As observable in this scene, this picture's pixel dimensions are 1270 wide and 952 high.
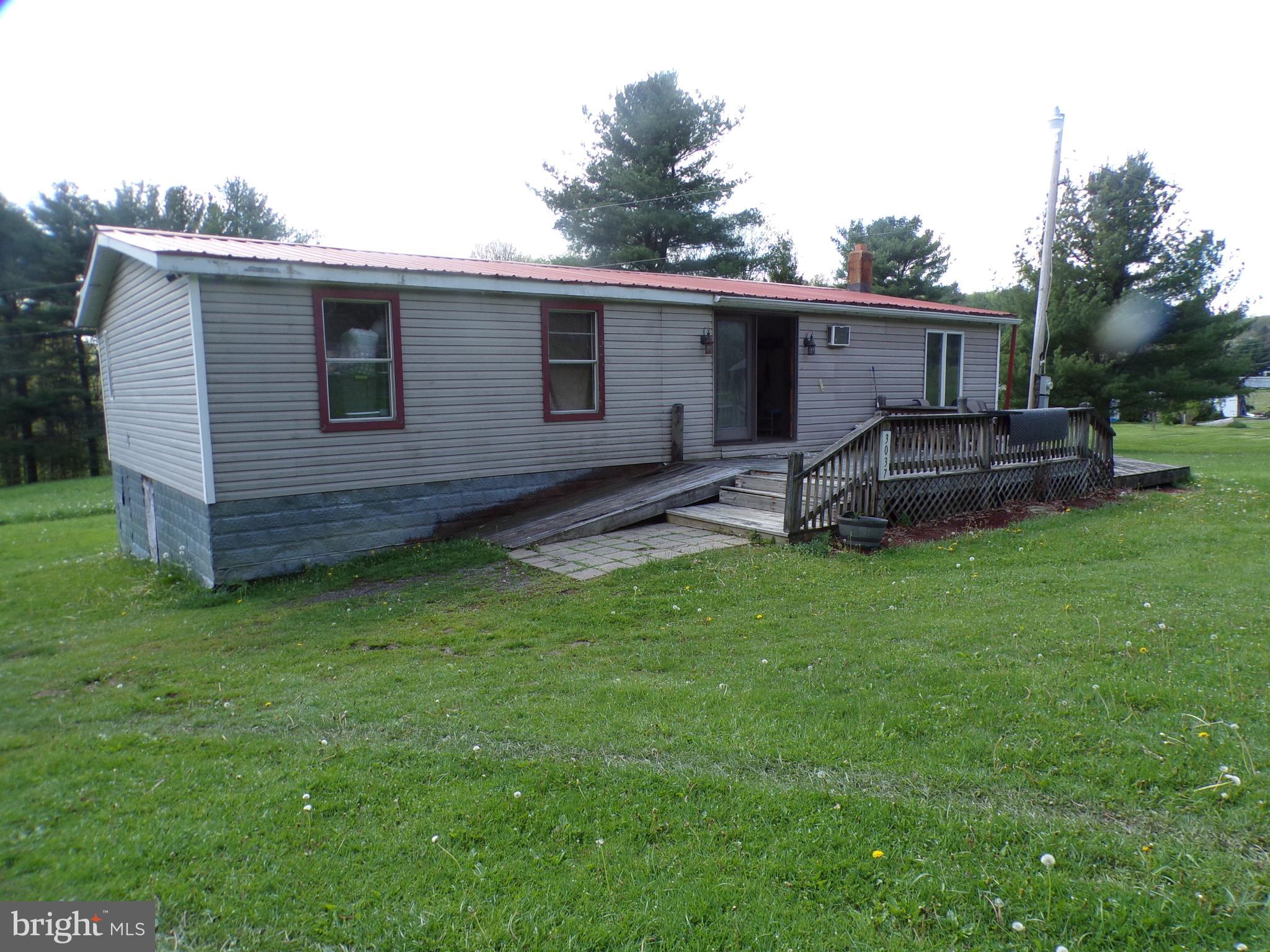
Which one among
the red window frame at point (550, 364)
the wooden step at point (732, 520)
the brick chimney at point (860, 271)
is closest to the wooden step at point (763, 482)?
the wooden step at point (732, 520)

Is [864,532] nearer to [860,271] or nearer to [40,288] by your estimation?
[860,271]

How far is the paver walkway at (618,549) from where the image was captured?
7.52 meters

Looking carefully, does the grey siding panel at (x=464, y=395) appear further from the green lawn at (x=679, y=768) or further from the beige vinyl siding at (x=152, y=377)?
the green lawn at (x=679, y=768)

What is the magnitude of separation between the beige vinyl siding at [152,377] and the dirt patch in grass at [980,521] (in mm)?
6757

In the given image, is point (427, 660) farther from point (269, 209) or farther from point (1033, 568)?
point (269, 209)

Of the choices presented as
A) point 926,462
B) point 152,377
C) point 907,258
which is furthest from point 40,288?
point 907,258

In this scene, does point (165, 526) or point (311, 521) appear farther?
point (165, 526)

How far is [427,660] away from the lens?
5.24 metres

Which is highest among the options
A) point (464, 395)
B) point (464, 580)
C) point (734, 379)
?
point (734, 379)

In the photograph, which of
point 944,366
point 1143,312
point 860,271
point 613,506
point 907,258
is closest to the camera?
point 613,506

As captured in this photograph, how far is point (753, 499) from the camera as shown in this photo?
31.0ft

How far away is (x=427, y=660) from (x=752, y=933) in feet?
10.9

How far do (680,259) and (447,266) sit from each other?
66.4ft

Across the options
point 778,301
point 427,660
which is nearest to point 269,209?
point 778,301
